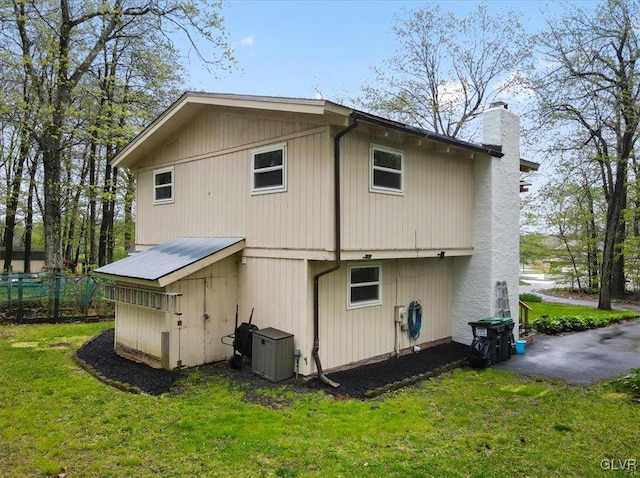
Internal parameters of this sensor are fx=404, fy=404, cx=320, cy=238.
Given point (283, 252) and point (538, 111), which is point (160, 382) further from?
point (538, 111)

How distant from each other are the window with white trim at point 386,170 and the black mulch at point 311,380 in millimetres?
3490

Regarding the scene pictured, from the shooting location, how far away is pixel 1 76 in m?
17.6

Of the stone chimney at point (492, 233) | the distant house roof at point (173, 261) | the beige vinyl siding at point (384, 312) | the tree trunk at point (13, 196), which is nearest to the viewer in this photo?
the distant house roof at point (173, 261)

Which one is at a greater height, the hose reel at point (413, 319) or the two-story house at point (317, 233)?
the two-story house at point (317, 233)

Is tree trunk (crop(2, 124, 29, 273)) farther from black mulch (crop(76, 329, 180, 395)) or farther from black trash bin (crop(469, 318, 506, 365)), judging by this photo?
black trash bin (crop(469, 318, 506, 365))

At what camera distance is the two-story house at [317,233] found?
23.7 feet

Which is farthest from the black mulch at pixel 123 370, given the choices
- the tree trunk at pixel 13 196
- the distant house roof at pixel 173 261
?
the tree trunk at pixel 13 196

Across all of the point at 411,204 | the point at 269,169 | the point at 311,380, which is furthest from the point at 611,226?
the point at 311,380

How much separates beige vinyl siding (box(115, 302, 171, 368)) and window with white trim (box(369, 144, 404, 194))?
472 centimetres

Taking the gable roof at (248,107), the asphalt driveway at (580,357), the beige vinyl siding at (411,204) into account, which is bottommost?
the asphalt driveway at (580,357)

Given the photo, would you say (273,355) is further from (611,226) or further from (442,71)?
(442,71)

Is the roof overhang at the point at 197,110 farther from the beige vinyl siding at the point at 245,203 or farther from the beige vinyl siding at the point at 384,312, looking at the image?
the beige vinyl siding at the point at 384,312

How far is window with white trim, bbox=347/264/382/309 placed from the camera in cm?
802

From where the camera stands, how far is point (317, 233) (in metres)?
7.06
